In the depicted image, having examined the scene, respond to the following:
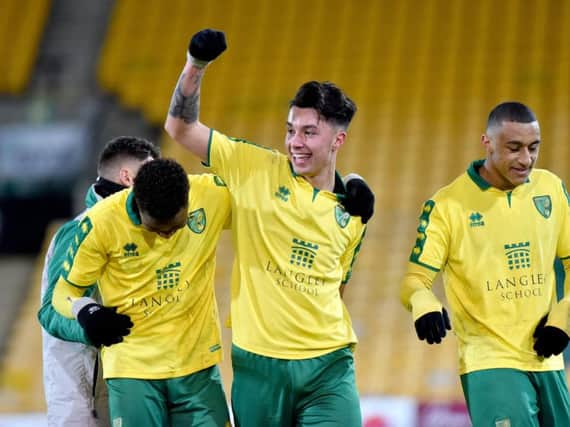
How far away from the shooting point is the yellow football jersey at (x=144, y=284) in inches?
197

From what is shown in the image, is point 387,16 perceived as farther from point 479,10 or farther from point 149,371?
point 149,371

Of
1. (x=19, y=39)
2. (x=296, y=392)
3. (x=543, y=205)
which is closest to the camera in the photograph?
(x=296, y=392)

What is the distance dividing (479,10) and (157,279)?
33.8 ft

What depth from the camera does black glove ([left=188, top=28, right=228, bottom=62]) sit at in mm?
4918

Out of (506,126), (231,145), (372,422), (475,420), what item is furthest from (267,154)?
(372,422)

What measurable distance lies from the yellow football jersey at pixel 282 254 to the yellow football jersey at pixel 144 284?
20 cm

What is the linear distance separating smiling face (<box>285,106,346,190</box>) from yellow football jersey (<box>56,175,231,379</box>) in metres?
0.56

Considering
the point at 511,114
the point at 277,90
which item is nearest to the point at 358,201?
the point at 511,114

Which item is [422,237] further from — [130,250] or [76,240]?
[76,240]

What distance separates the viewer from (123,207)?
506 centimetres

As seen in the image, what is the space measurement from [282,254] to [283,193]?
280 mm

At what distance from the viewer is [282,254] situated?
201 inches

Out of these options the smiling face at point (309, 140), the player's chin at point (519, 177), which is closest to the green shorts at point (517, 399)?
the player's chin at point (519, 177)

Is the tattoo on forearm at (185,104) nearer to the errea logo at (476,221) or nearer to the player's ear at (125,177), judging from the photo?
the player's ear at (125,177)
